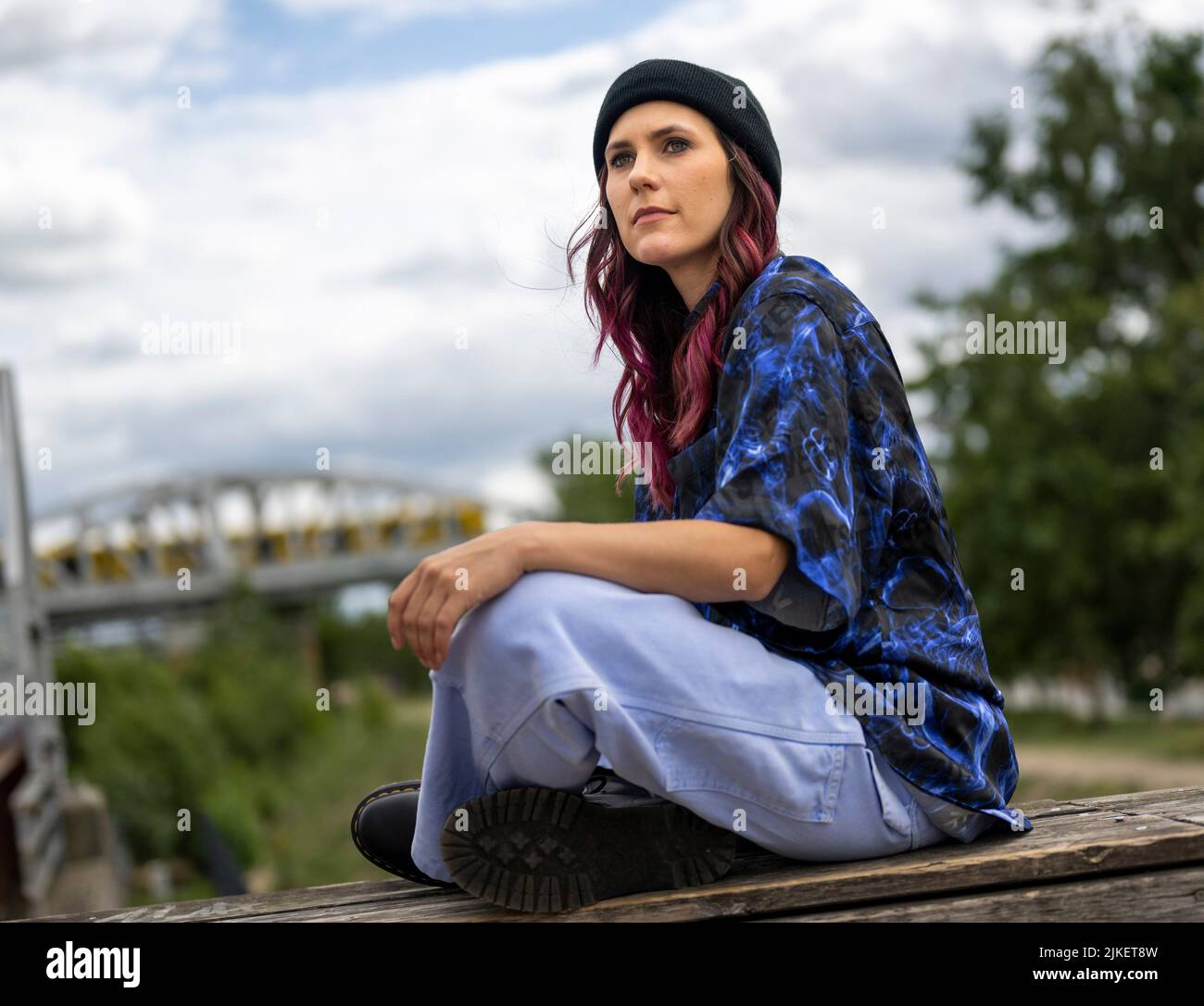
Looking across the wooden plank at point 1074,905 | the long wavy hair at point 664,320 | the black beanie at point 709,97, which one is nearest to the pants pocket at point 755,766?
the wooden plank at point 1074,905

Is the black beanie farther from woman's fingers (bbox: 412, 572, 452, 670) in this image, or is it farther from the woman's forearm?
woman's fingers (bbox: 412, 572, 452, 670)

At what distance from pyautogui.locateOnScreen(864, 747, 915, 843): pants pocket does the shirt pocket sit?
57 centimetres

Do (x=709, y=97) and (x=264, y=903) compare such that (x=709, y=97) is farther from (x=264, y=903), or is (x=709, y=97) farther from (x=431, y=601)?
(x=264, y=903)

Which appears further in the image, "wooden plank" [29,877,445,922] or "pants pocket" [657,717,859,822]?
"wooden plank" [29,877,445,922]

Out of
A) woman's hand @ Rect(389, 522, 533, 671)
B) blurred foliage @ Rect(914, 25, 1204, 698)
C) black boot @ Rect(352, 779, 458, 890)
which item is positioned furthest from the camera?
blurred foliage @ Rect(914, 25, 1204, 698)

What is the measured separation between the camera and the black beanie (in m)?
2.72

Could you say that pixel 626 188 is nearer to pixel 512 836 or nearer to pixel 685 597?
pixel 685 597

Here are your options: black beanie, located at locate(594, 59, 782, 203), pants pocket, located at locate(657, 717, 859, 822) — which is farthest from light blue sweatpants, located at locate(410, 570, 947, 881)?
black beanie, located at locate(594, 59, 782, 203)

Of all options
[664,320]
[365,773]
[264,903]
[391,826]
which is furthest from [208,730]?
[664,320]

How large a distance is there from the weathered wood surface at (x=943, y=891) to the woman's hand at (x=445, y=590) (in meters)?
0.53

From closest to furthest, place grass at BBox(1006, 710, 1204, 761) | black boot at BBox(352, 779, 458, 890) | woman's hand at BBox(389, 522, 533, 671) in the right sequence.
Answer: woman's hand at BBox(389, 522, 533, 671)
black boot at BBox(352, 779, 458, 890)
grass at BBox(1006, 710, 1204, 761)

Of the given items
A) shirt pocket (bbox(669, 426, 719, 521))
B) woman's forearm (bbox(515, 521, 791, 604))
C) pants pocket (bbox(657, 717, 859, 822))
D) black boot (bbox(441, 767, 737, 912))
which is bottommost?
black boot (bbox(441, 767, 737, 912))

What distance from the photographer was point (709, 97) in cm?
271
